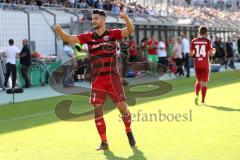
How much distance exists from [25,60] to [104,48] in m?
15.1

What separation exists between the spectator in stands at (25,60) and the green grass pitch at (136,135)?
301 inches

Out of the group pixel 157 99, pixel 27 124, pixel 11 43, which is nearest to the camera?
pixel 27 124

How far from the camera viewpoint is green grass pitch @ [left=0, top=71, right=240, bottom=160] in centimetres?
837

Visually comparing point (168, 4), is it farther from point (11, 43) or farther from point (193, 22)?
point (11, 43)

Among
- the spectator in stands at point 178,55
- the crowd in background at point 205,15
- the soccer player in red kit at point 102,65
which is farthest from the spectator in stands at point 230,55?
the soccer player in red kit at point 102,65

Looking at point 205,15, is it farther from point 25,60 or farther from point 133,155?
point 133,155

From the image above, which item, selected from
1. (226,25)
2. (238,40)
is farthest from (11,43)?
(226,25)

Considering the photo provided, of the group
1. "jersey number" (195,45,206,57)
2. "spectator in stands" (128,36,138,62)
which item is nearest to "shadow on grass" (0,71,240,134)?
"jersey number" (195,45,206,57)

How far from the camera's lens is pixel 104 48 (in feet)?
29.2

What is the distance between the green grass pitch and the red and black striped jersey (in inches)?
47.2

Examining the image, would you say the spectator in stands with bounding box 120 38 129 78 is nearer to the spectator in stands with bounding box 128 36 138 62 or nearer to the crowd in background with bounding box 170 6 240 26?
the spectator in stands with bounding box 128 36 138 62

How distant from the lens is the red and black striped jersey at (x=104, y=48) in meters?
8.86

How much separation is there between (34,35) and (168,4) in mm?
18722

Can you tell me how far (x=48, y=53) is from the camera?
2645cm
